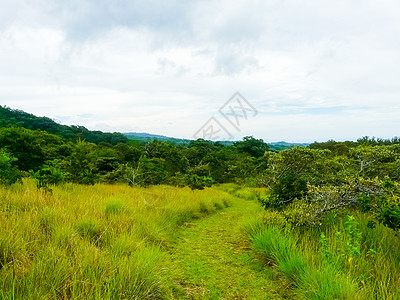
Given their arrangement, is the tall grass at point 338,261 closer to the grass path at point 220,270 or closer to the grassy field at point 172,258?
the grassy field at point 172,258

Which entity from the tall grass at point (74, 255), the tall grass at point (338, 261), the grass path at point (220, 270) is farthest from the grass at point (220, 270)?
the tall grass at point (74, 255)

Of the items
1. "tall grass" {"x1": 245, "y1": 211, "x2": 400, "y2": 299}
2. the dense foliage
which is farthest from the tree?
"tall grass" {"x1": 245, "y1": 211, "x2": 400, "y2": 299}

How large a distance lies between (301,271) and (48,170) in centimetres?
777

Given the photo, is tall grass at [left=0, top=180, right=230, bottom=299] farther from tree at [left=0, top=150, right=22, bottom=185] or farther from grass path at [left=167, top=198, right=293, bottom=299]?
tree at [left=0, top=150, right=22, bottom=185]

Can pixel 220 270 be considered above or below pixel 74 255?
below

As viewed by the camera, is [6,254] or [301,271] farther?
[301,271]

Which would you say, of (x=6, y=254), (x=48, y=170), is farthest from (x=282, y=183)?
(x=48, y=170)

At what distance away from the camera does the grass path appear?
3.33m

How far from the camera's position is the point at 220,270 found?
4.03 metres

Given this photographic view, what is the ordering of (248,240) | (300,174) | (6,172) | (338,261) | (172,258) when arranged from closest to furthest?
(338,261)
(172,258)
(248,240)
(6,172)
(300,174)

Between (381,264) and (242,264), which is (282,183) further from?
(381,264)

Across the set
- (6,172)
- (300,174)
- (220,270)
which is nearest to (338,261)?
(220,270)

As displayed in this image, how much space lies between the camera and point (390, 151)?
6359 millimetres

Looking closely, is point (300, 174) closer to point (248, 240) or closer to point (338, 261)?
point (248, 240)
